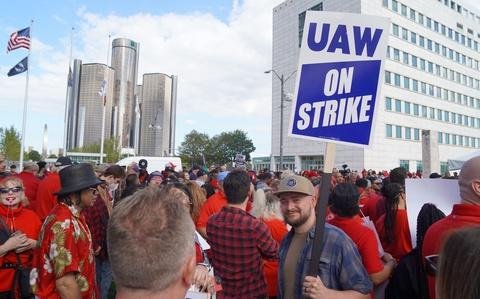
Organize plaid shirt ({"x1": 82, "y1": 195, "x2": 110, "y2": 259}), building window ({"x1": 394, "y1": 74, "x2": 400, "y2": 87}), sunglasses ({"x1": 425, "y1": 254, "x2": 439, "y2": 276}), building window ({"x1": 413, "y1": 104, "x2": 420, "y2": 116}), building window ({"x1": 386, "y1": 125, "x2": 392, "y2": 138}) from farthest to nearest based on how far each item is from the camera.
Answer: building window ({"x1": 413, "y1": 104, "x2": 420, "y2": 116}) < building window ({"x1": 394, "y1": 74, "x2": 400, "y2": 87}) < building window ({"x1": 386, "y1": 125, "x2": 392, "y2": 138}) < plaid shirt ({"x1": 82, "y1": 195, "x2": 110, "y2": 259}) < sunglasses ({"x1": 425, "y1": 254, "x2": 439, "y2": 276})

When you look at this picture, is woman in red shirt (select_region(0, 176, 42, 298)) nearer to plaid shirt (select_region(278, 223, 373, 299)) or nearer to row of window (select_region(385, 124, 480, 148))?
plaid shirt (select_region(278, 223, 373, 299))

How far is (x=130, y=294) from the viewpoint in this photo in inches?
60.7

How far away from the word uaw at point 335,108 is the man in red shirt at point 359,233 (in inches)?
52.0

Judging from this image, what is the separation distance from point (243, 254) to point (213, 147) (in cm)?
8411

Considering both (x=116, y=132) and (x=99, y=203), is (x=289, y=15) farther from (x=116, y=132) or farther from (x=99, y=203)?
(x=99, y=203)

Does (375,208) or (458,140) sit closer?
(375,208)

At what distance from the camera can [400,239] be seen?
4.68m

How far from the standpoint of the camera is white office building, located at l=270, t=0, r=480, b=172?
48062 mm

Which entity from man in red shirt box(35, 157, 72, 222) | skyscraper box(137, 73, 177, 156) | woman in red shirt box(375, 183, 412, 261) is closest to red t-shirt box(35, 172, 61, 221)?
man in red shirt box(35, 157, 72, 222)

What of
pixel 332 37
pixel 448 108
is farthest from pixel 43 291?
pixel 448 108

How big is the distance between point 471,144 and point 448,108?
30.7ft

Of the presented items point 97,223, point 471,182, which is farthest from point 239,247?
point 97,223

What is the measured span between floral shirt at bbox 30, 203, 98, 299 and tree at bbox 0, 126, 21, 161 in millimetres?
56800

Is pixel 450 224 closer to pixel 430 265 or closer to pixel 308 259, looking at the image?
pixel 430 265
